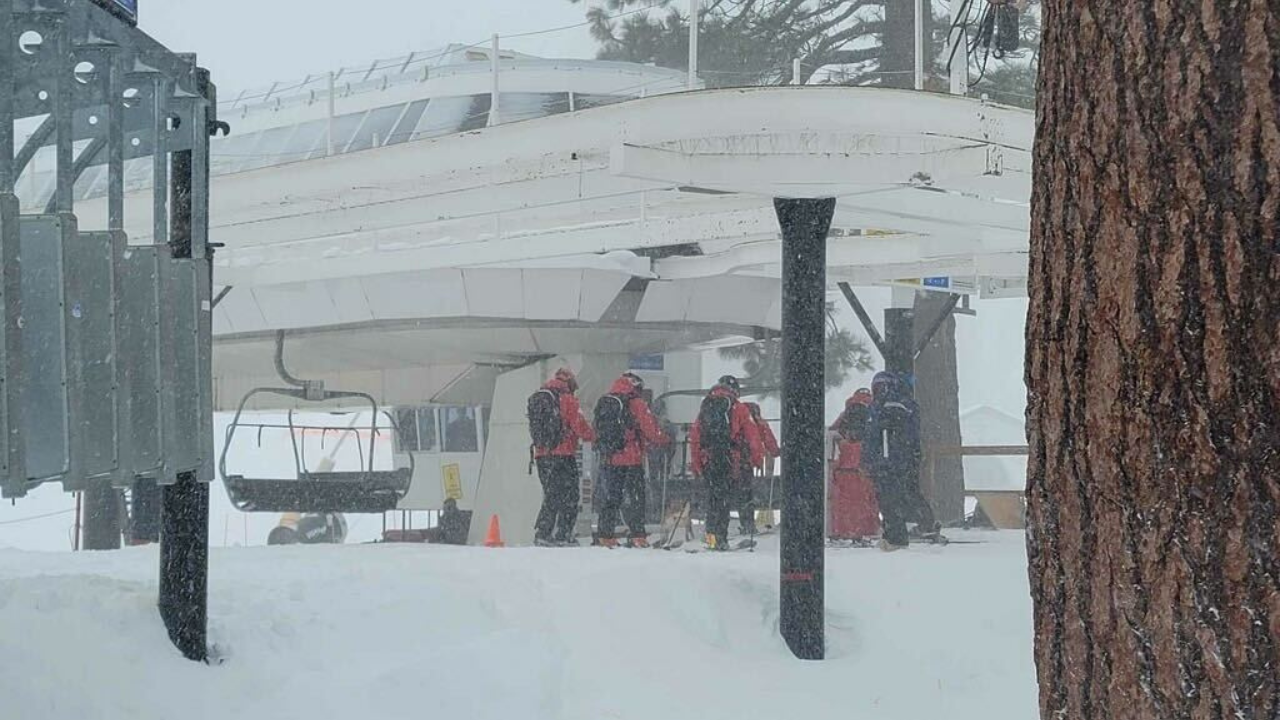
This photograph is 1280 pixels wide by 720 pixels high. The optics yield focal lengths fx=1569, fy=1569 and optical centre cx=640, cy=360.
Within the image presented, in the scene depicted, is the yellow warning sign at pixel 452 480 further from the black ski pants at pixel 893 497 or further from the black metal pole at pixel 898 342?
the black ski pants at pixel 893 497

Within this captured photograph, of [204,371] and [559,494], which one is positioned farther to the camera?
[559,494]

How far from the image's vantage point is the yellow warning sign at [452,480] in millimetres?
23297

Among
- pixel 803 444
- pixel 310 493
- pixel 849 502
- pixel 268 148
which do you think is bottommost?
pixel 849 502

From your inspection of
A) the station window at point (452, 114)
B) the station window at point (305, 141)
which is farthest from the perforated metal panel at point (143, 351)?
the station window at point (305, 141)

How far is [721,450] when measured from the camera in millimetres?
13914

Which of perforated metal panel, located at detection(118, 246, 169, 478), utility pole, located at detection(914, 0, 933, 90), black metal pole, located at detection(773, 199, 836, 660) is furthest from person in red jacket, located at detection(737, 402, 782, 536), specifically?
perforated metal panel, located at detection(118, 246, 169, 478)

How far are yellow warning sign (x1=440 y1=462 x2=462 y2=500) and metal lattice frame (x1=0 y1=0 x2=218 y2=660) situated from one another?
51.1 ft

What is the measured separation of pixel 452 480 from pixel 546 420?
378 inches

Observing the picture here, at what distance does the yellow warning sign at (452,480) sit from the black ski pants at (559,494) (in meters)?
8.63

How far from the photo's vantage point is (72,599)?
720cm

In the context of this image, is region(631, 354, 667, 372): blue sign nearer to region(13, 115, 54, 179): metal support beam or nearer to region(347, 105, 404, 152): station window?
region(347, 105, 404, 152): station window

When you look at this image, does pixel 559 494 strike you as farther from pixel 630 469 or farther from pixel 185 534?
pixel 185 534

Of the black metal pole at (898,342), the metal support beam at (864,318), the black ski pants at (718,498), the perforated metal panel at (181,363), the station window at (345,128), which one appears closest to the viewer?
the perforated metal panel at (181,363)

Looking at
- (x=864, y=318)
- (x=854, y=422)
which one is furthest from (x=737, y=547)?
(x=864, y=318)
